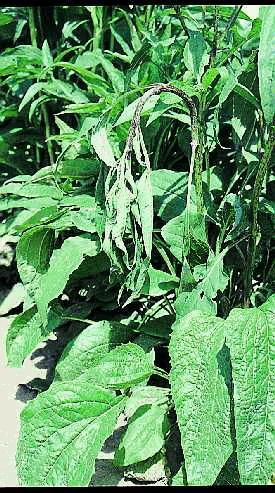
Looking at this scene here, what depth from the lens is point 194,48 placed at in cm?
202

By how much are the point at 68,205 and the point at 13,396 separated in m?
0.61

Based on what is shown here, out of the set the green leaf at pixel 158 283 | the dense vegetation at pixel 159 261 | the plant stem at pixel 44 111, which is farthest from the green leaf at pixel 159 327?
the plant stem at pixel 44 111

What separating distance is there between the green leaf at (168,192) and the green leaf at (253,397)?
1.61ft

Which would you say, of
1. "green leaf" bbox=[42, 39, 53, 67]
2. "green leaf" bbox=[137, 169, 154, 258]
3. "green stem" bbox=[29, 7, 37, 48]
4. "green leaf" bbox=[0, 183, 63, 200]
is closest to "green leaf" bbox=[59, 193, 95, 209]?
"green leaf" bbox=[0, 183, 63, 200]

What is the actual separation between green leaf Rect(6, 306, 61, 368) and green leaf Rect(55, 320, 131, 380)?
9 centimetres

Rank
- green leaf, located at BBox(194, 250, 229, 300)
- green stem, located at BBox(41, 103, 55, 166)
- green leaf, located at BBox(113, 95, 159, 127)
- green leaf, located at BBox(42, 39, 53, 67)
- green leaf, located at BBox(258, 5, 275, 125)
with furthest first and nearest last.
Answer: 1. green stem, located at BBox(41, 103, 55, 166)
2. green leaf, located at BBox(42, 39, 53, 67)
3. green leaf, located at BBox(194, 250, 229, 300)
4. green leaf, located at BBox(113, 95, 159, 127)
5. green leaf, located at BBox(258, 5, 275, 125)

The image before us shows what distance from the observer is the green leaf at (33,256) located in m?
2.18

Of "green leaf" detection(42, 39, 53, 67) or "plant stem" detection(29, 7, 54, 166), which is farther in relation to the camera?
"plant stem" detection(29, 7, 54, 166)

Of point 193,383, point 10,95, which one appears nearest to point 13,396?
point 193,383

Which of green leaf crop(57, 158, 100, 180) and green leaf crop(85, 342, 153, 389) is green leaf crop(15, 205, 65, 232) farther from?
green leaf crop(85, 342, 153, 389)

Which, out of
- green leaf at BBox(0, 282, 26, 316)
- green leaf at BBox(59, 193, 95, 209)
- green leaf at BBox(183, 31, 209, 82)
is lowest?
green leaf at BBox(0, 282, 26, 316)

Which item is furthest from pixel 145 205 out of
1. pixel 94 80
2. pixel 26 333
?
pixel 94 80

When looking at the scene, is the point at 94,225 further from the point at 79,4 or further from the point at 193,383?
the point at 79,4

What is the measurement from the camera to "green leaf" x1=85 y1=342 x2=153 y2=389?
2.05m
